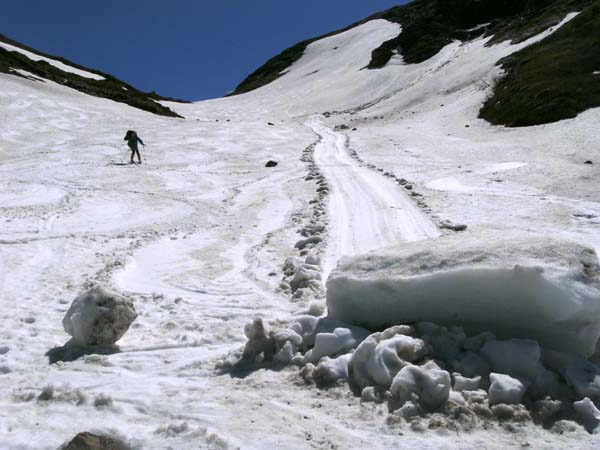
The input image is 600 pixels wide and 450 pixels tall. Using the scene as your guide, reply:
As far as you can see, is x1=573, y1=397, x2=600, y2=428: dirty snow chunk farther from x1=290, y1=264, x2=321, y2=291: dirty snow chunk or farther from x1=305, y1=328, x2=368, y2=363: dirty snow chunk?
x1=290, y1=264, x2=321, y2=291: dirty snow chunk

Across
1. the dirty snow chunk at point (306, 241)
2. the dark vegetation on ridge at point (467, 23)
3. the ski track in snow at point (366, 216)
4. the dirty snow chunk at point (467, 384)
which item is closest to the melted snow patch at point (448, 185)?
the ski track in snow at point (366, 216)

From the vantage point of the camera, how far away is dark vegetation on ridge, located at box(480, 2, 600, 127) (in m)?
25.8

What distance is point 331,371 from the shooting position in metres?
3.82

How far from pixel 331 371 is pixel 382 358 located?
0.42 m

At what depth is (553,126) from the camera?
78.3 feet

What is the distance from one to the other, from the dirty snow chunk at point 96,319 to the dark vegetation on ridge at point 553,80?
2527 centimetres

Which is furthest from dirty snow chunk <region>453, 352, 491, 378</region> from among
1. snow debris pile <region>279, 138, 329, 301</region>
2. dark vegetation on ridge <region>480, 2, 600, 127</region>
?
dark vegetation on ridge <region>480, 2, 600, 127</region>

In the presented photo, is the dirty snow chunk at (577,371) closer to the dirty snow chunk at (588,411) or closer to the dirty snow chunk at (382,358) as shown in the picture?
the dirty snow chunk at (588,411)

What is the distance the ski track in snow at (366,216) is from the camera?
821 centimetres

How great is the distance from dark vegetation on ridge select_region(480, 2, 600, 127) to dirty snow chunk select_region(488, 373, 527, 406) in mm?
24847

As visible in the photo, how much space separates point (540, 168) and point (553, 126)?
10.2 metres

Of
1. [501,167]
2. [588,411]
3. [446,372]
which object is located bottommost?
[588,411]

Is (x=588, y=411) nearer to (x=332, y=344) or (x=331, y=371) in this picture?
(x=331, y=371)

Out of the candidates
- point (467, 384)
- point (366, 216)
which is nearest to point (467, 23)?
point (366, 216)
